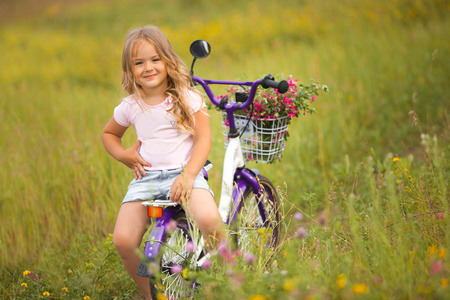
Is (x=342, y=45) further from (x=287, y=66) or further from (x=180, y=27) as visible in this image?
(x=180, y=27)

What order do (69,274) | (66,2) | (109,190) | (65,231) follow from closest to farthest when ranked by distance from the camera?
1. (69,274)
2. (65,231)
3. (109,190)
4. (66,2)

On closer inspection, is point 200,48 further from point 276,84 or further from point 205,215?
point 205,215

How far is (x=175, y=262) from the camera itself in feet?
7.47

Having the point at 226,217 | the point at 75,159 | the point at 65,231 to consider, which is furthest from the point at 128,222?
the point at 75,159

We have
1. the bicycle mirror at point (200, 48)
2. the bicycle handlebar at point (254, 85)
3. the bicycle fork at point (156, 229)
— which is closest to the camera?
the bicycle fork at point (156, 229)

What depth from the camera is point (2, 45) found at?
39.0 feet

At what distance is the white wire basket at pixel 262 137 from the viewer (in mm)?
2773

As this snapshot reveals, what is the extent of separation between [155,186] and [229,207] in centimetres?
51

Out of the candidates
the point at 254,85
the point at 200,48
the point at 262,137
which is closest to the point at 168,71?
the point at 200,48

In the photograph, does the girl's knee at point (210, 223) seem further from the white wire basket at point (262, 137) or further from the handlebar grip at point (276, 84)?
the handlebar grip at point (276, 84)

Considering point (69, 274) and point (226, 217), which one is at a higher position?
point (226, 217)

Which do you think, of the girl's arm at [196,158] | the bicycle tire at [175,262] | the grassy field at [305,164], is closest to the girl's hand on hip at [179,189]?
the girl's arm at [196,158]

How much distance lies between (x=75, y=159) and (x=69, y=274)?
4.38 ft

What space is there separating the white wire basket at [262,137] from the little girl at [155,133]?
41cm
